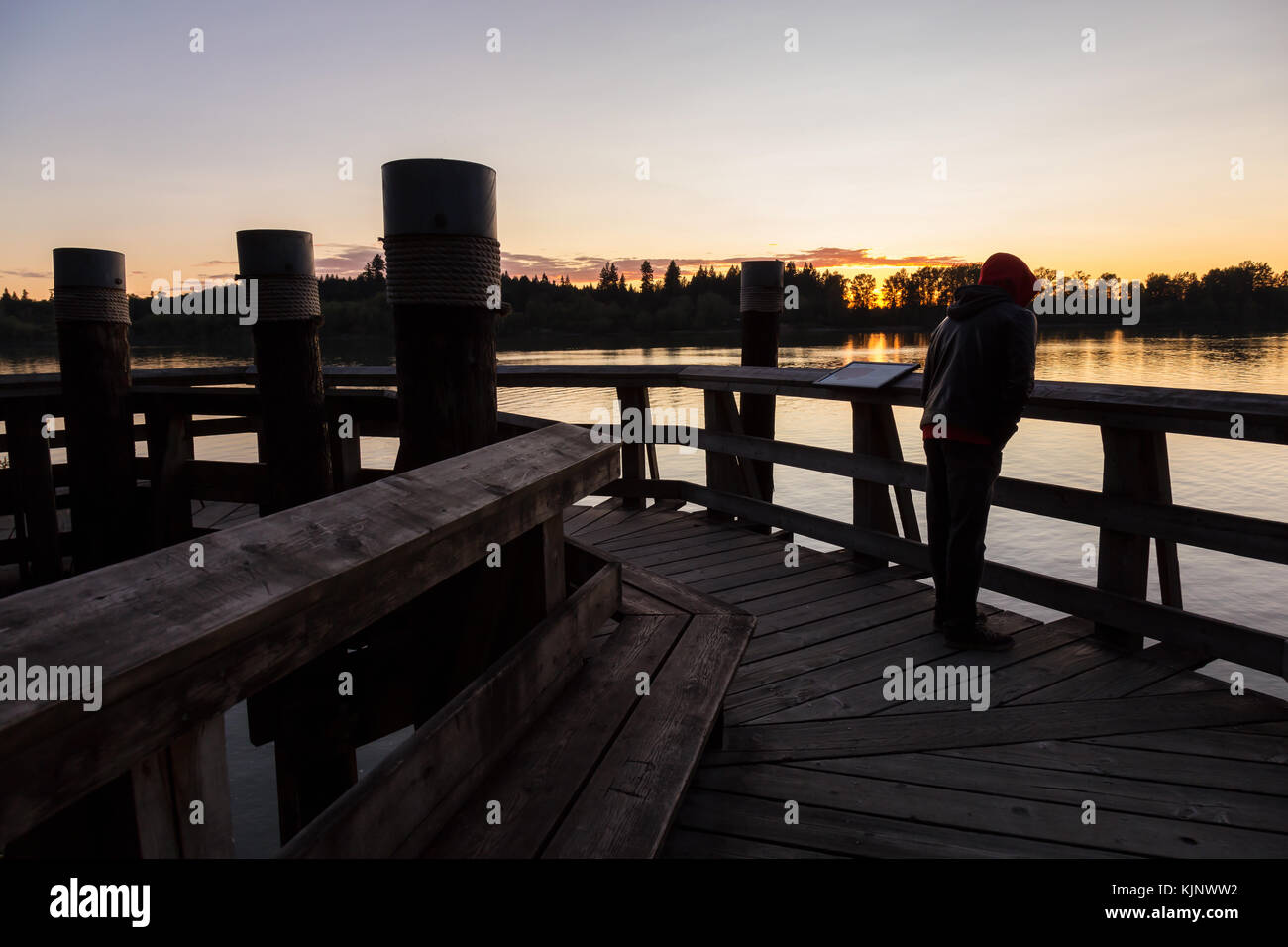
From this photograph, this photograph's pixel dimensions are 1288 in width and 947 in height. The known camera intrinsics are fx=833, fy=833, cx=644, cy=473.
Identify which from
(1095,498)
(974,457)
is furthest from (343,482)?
(1095,498)

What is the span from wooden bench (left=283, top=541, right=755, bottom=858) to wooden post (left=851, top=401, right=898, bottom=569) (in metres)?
2.02

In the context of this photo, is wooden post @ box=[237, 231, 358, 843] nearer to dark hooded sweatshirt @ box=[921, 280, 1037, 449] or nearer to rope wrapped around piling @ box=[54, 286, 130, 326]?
rope wrapped around piling @ box=[54, 286, 130, 326]

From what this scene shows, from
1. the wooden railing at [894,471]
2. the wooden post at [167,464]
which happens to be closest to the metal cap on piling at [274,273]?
the wooden railing at [894,471]

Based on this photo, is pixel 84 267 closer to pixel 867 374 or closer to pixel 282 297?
pixel 282 297

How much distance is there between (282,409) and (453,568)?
12.0 feet

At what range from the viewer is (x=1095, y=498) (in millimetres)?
3674

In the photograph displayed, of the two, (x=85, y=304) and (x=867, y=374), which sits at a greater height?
(x=85, y=304)

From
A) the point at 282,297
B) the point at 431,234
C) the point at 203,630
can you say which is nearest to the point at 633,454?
the point at 282,297

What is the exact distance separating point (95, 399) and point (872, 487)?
5.48 m

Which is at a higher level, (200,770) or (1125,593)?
(200,770)

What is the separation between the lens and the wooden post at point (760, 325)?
6.37 m

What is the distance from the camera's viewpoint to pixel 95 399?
238 inches

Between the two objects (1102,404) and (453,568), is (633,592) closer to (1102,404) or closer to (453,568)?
(453,568)

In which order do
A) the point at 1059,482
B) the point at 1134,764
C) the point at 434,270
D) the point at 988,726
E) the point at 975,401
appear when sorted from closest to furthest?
the point at 434,270, the point at 1134,764, the point at 988,726, the point at 975,401, the point at 1059,482
